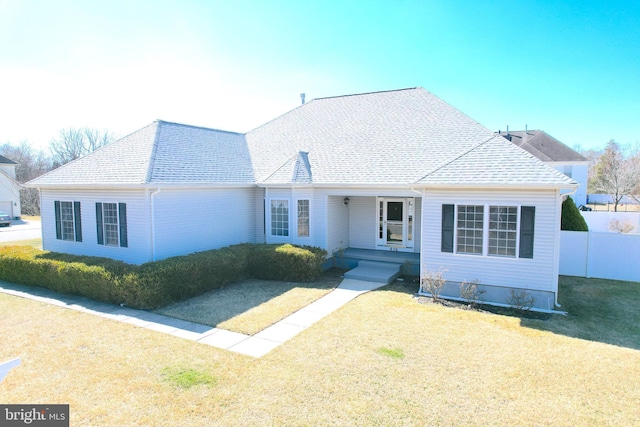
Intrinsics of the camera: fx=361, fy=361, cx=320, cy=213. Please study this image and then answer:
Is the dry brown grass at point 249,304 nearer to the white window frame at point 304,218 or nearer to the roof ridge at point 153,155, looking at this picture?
the white window frame at point 304,218

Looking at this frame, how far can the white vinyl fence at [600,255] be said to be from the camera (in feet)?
41.6

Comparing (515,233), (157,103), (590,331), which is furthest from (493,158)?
(157,103)

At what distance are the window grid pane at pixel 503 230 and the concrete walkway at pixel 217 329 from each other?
392 cm

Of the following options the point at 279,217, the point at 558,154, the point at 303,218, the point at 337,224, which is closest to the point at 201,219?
the point at 279,217

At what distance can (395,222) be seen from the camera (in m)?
15.4

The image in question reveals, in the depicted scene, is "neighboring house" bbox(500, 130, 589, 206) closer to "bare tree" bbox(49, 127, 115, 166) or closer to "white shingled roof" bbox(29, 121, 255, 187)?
"white shingled roof" bbox(29, 121, 255, 187)

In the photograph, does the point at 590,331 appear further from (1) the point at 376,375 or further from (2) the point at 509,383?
(1) the point at 376,375

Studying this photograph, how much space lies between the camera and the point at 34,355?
7086 millimetres

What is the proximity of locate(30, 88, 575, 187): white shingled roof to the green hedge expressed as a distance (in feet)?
8.78

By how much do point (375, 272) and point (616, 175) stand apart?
38.3m

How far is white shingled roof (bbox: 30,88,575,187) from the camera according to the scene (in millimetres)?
11023

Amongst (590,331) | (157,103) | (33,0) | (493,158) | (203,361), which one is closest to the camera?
(203,361)

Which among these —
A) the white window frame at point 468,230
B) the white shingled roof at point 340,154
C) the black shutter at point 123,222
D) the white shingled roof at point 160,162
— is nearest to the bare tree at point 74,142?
the white shingled roof at point 160,162

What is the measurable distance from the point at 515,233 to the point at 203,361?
8755mm
